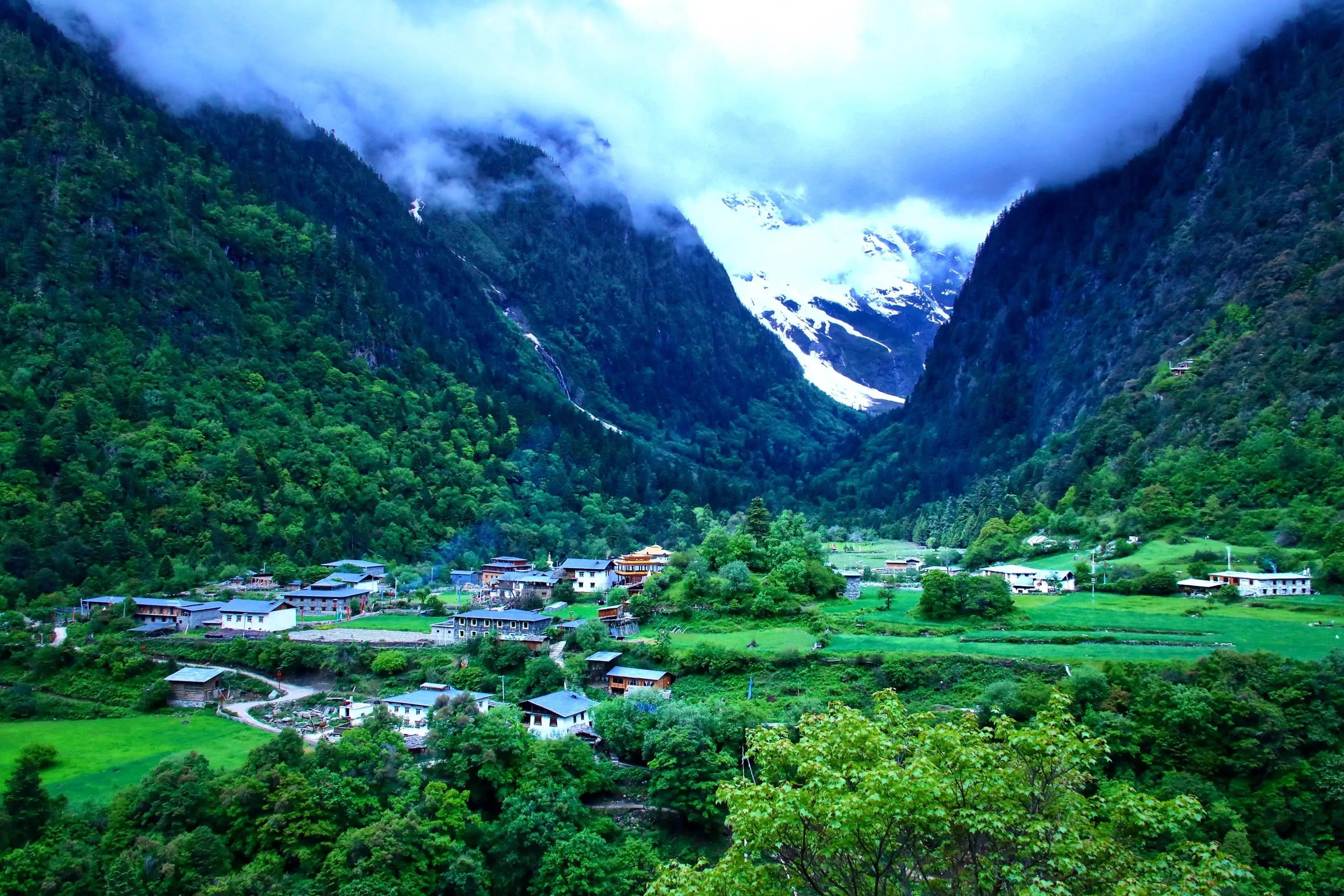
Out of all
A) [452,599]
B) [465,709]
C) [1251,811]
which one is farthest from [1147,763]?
[452,599]

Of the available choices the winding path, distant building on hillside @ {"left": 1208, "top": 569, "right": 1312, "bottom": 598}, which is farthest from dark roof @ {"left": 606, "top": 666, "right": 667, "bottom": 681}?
distant building on hillside @ {"left": 1208, "top": 569, "right": 1312, "bottom": 598}

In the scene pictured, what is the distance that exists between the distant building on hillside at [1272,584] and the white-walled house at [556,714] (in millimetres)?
30578

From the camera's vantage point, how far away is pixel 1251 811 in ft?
86.1

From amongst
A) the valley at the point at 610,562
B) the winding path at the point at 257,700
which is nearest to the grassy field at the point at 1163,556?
the valley at the point at 610,562

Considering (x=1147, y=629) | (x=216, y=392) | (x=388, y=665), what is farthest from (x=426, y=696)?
(x=216, y=392)

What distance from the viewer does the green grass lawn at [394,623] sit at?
1838 inches

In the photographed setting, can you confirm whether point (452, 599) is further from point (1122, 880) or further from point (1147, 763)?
point (1122, 880)

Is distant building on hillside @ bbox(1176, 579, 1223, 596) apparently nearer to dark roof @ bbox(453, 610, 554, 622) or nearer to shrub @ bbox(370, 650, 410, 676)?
dark roof @ bbox(453, 610, 554, 622)

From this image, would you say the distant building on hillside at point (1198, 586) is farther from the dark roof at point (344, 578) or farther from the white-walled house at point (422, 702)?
the dark roof at point (344, 578)

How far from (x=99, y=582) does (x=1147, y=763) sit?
5160 cm

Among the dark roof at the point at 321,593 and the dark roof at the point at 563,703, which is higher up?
the dark roof at the point at 321,593

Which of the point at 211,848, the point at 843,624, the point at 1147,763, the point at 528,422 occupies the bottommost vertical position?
the point at 211,848

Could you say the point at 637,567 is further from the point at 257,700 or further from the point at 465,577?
the point at 257,700

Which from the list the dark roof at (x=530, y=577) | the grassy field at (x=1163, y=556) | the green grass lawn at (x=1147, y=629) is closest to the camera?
the green grass lawn at (x=1147, y=629)
